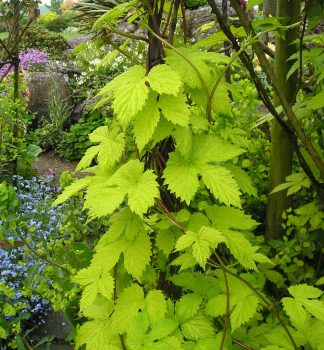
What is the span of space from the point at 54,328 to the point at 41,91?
5.11 m

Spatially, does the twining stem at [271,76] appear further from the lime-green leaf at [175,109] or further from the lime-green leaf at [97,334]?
the lime-green leaf at [97,334]

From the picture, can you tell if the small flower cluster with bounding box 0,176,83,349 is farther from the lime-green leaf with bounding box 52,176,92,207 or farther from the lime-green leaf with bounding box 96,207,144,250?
the lime-green leaf with bounding box 96,207,144,250

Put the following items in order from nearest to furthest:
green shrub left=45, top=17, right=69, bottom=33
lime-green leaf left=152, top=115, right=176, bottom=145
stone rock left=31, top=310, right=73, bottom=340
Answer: lime-green leaf left=152, top=115, right=176, bottom=145 → stone rock left=31, top=310, right=73, bottom=340 → green shrub left=45, top=17, right=69, bottom=33

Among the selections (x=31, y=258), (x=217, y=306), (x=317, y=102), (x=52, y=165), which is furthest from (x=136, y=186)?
(x=52, y=165)

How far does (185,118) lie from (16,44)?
2.76 m

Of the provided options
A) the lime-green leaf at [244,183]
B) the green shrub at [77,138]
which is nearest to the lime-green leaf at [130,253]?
the lime-green leaf at [244,183]

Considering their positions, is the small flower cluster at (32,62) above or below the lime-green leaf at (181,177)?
below

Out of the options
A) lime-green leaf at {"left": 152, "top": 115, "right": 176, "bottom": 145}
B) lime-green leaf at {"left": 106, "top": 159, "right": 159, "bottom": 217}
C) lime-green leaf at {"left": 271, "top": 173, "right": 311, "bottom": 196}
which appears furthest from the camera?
lime-green leaf at {"left": 271, "top": 173, "right": 311, "bottom": 196}

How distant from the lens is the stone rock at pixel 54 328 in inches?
80.0

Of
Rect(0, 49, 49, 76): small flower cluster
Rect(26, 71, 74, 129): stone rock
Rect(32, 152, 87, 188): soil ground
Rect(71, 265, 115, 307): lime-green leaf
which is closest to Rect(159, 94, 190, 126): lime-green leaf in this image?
Rect(71, 265, 115, 307): lime-green leaf

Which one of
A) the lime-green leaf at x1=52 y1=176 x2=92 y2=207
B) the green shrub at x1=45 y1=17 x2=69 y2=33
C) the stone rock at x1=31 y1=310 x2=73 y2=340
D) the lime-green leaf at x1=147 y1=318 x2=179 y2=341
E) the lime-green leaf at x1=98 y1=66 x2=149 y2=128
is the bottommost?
the stone rock at x1=31 y1=310 x2=73 y2=340

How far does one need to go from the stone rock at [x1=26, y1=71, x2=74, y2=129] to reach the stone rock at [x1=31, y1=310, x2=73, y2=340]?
4.54 m

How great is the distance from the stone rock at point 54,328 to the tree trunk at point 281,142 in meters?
1.41

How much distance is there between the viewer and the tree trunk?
59.9 inches
